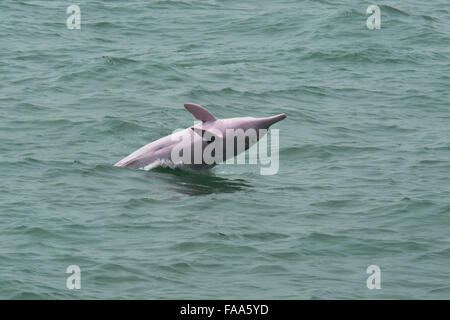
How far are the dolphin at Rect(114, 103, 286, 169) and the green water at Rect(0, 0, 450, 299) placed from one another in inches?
13.6

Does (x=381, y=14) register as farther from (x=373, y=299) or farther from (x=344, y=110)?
(x=373, y=299)

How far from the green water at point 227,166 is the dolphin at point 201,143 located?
0.35 metres

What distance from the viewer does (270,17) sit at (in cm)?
3409

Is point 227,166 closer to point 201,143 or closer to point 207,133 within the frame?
point 201,143

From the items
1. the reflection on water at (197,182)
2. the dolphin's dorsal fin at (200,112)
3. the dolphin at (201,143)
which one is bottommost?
the reflection on water at (197,182)

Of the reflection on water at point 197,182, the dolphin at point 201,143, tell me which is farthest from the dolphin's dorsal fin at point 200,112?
the reflection on water at point 197,182

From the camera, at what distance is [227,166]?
2119cm

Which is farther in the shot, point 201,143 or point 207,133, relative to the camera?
point 201,143

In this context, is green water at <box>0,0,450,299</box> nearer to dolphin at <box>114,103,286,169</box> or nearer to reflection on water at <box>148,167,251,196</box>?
reflection on water at <box>148,167,251,196</box>

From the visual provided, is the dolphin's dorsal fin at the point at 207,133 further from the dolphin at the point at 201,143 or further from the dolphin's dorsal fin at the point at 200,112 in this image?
the dolphin's dorsal fin at the point at 200,112

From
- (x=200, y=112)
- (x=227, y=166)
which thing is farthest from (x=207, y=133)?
(x=227, y=166)

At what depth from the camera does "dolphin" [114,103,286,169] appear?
63.2 feet

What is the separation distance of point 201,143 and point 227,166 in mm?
1728

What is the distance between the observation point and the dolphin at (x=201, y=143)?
63.2 feet
